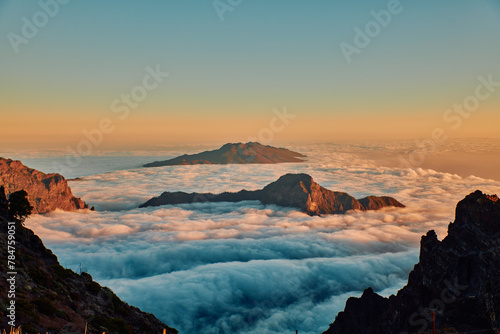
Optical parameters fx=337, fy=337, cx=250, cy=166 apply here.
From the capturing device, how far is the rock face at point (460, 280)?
61.4 metres

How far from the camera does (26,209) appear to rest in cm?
7125

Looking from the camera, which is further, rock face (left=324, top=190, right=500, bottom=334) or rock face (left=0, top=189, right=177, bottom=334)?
rock face (left=324, top=190, right=500, bottom=334)

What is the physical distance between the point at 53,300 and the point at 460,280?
77.5 m

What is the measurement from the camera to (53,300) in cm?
4831

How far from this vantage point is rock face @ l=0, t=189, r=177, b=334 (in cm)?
4056

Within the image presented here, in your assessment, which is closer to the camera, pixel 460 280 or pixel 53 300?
pixel 53 300

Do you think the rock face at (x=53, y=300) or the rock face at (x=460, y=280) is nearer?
the rock face at (x=53, y=300)

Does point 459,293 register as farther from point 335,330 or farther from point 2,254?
point 2,254

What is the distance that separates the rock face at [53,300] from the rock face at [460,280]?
52340 mm

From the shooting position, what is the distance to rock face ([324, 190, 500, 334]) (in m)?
61.4

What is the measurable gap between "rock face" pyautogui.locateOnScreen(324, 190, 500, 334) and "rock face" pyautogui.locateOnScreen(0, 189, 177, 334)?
5234 centimetres

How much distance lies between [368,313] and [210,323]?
110 metres

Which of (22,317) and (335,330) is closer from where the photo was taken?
(22,317)

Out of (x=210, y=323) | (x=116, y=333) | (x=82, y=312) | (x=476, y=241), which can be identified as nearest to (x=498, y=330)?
(x=476, y=241)
